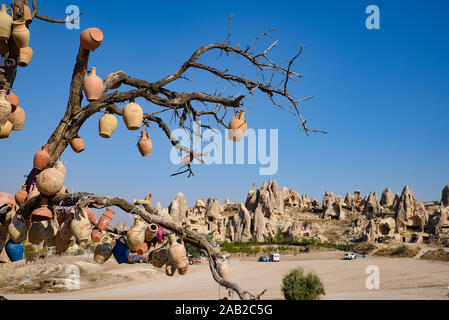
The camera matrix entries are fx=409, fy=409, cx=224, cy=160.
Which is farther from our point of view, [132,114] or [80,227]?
[132,114]

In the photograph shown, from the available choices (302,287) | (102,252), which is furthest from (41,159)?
(302,287)

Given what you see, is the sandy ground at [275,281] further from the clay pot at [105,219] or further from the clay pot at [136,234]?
the clay pot at [136,234]

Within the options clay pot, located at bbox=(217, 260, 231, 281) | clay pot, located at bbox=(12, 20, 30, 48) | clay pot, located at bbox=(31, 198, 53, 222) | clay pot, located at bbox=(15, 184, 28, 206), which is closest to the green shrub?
clay pot, located at bbox=(217, 260, 231, 281)

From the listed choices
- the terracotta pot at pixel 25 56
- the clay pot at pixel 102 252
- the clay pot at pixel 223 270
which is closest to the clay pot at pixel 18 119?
the terracotta pot at pixel 25 56

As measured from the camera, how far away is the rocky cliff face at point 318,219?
133 feet

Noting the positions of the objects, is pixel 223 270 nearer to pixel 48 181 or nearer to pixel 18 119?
pixel 48 181

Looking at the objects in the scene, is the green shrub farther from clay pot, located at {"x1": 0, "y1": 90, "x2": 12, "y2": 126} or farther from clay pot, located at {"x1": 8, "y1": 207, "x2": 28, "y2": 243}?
clay pot, located at {"x1": 0, "y1": 90, "x2": 12, "y2": 126}

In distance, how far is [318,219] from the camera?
53.4 metres

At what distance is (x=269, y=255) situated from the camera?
3616 cm

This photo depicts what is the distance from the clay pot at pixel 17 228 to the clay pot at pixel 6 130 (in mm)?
729

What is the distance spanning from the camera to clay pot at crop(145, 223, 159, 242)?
10.2 ft

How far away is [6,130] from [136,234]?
155cm
